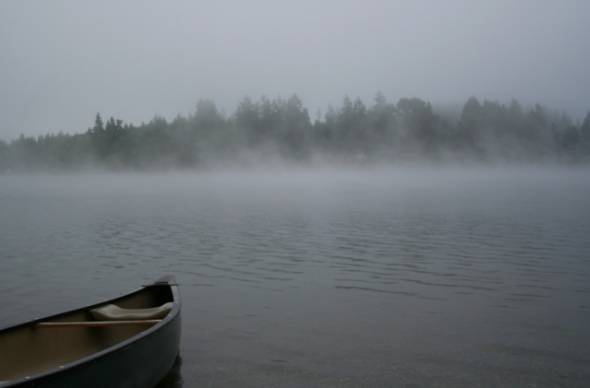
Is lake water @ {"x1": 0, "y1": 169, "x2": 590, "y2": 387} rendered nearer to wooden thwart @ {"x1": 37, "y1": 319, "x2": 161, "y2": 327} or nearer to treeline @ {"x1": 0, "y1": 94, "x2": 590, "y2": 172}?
wooden thwart @ {"x1": 37, "y1": 319, "x2": 161, "y2": 327}

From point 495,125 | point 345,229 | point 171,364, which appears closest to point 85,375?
point 171,364

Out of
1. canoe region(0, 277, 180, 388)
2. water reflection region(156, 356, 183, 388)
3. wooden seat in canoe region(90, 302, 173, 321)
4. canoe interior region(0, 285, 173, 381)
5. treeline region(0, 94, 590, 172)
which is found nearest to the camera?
canoe region(0, 277, 180, 388)

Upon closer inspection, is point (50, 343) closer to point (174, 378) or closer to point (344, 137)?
point (174, 378)

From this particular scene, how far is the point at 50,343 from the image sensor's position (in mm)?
9539

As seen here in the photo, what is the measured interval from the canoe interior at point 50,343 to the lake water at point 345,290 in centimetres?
161

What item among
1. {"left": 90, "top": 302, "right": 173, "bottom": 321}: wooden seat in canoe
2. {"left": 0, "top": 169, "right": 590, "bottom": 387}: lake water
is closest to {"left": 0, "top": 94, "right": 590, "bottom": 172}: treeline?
{"left": 0, "top": 169, "right": 590, "bottom": 387}: lake water

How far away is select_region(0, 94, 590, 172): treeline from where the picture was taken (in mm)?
159125

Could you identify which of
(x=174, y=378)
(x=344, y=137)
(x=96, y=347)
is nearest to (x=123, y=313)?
(x=96, y=347)

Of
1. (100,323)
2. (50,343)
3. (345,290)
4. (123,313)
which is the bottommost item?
(345,290)

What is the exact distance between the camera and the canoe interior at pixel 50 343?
28.9 feet

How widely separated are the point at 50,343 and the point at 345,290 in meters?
10.2

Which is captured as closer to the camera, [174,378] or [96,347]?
[96,347]

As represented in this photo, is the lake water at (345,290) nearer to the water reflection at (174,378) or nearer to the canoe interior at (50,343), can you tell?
the water reflection at (174,378)

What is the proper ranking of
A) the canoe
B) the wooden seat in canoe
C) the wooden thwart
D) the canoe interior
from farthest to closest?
the wooden seat in canoe → the wooden thwart → the canoe interior → the canoe
